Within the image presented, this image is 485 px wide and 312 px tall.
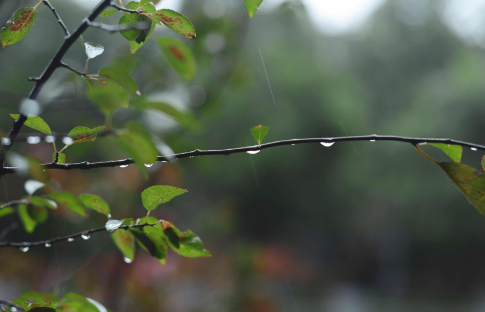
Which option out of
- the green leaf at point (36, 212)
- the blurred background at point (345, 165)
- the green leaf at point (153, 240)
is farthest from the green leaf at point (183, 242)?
the blurred background at point (345, 165)

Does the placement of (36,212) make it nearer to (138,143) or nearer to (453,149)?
(138,143)

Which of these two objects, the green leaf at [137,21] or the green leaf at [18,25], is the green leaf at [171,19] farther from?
the green leaf at [18,25]

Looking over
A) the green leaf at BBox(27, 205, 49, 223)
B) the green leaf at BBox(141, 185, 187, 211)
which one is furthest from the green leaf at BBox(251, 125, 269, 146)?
the green leaf at BBox(27, 205, 49, 223)

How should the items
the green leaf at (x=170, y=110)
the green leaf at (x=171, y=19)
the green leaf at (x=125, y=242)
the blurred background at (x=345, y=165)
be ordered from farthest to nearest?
the blurred background at (x=345, y=165), the green leaf at (x=125, y=242), the green leaf at (x=171, y=19), the green leaf at (x=170, y=110)

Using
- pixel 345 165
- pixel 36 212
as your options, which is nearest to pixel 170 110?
pixel 36 212

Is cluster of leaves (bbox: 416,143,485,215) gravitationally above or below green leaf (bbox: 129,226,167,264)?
above

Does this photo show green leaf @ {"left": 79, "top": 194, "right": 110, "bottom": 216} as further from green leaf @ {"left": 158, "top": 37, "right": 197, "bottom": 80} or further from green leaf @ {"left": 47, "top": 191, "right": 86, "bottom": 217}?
green leaf @ {"left": 158, "top": 37, "right": 197, "bottom": 80}

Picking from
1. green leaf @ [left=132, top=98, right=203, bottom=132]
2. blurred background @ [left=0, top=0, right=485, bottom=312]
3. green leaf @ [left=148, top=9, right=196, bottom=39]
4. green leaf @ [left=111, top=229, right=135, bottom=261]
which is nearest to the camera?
green leaf @ [left=132, top=98, right=203, bottom=132]
